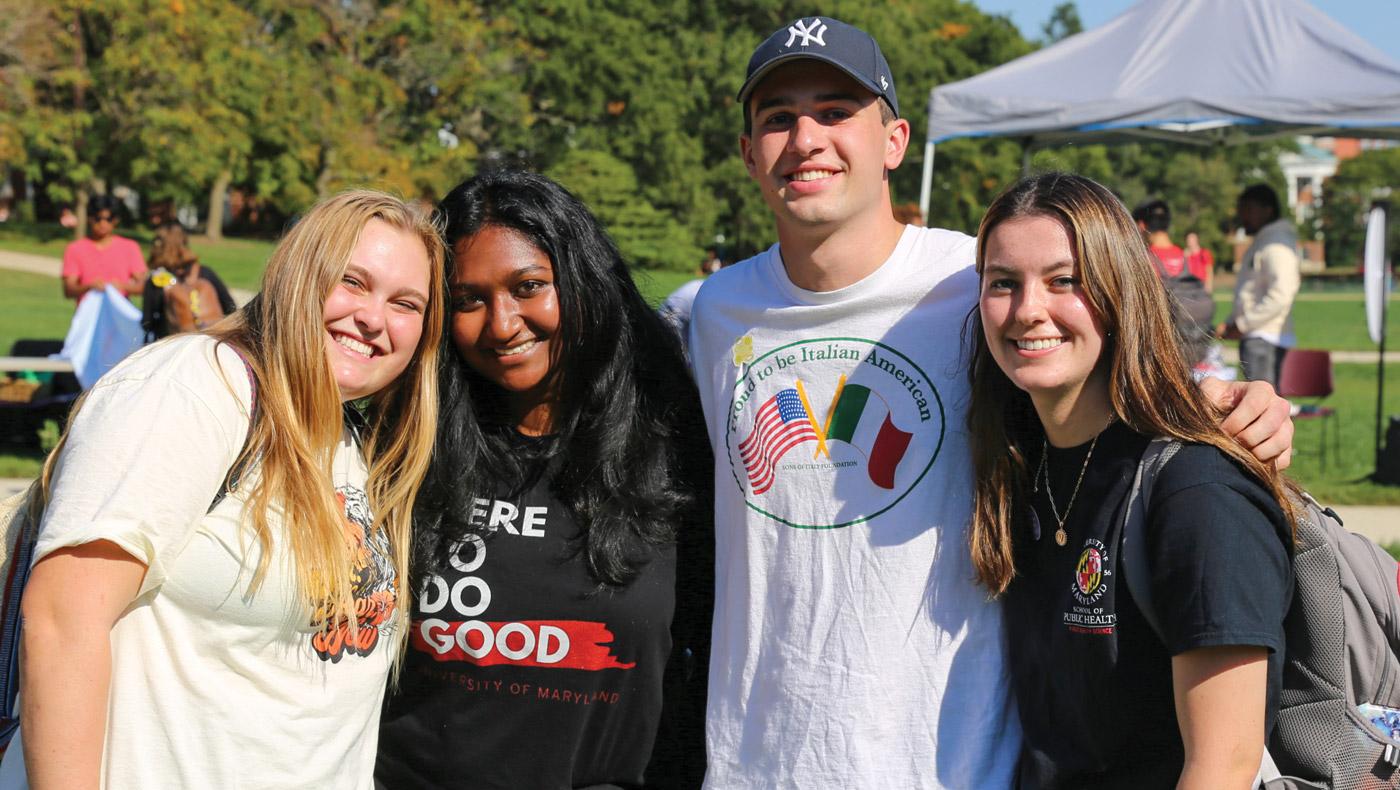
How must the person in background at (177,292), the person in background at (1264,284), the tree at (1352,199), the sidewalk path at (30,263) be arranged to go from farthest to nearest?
the tree at (1352,199) < the sidewalk path at (30,263) < the person in background at (1264,284) < the person in background at (177,292)

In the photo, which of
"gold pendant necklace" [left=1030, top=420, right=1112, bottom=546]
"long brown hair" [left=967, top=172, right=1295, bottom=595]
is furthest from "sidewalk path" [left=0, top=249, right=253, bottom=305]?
"gold pendant necklace" [left=1030, top=420, right=1112, bottom=546]

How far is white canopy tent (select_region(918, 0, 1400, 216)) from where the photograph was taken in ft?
28.2

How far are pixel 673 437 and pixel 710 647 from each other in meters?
Answer: 0.50

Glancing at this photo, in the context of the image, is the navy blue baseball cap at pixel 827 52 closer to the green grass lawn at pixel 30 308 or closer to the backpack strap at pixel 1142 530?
the backpack strap at pixel 1142 530

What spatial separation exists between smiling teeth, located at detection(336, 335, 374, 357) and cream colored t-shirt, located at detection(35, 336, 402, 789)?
0.24 metres

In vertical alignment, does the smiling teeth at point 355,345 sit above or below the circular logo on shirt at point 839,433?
above

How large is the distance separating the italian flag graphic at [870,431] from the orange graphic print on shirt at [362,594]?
3.03ft

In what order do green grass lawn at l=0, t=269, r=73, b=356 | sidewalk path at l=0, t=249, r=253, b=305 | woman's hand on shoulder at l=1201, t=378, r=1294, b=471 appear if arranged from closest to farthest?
1. woman's hand on shoulder at l=1201, t=378, r=1294, b=471
2. green grass lawn at l=0, t=269, r=73, b=356
3. sidewalk path at l=0, t=249, r=253, b=305

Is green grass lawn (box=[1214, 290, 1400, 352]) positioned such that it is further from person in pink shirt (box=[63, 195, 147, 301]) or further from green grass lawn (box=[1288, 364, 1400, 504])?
person in pink shirt (box=[63, 195, 147, 301])

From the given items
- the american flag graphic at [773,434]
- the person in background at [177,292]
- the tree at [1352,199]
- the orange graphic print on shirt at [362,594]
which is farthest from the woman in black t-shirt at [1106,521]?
the tree at [1352,199]

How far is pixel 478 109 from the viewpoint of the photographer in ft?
117

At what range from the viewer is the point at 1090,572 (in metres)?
2.12

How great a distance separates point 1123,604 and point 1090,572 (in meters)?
0.08

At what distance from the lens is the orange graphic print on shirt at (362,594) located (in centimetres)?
231
